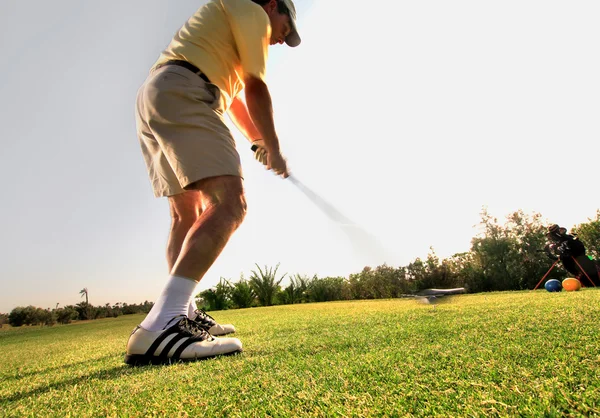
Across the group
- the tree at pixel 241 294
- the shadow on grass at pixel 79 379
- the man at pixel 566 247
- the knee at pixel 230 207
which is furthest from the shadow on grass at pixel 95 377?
the tree at pixel 241 294

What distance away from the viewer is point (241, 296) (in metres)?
12.2

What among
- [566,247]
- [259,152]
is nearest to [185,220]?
[259,152]

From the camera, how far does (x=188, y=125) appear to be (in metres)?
2.10

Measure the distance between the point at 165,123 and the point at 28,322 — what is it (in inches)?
549

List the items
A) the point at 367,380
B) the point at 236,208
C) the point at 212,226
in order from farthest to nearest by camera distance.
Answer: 1. the point at 236,208
2. the point at 212,226
3. the point at 367,380

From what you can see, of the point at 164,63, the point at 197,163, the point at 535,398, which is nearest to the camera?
the point at 535,398

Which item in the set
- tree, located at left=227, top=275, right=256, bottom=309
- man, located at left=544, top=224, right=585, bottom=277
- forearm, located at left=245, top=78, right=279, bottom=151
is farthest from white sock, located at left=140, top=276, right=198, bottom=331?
tree, located at left=227, top=275, right=256, bottom=309

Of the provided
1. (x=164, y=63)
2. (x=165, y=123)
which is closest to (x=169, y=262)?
(x=165, y=123)

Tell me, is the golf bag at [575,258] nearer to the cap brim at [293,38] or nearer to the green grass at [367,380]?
the green grass at [367,380]

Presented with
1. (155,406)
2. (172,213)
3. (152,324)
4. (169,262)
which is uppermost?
(172,213)

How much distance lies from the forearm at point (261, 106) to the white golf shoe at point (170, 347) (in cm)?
129

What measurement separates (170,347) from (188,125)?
1.17 m

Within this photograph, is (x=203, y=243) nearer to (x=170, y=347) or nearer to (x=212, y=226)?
(x=212, y=226)

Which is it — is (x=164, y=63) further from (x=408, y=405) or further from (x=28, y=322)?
(x=28, y=322)
